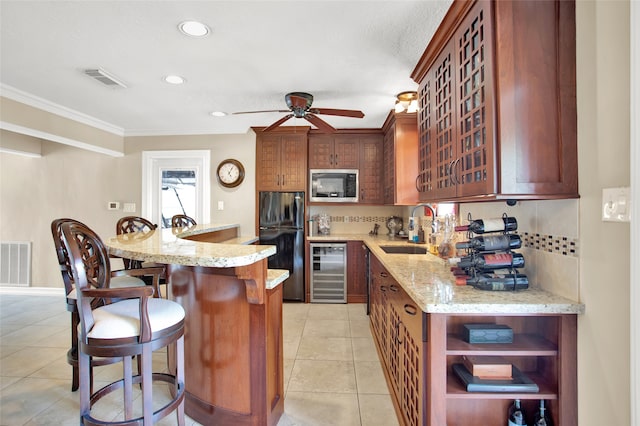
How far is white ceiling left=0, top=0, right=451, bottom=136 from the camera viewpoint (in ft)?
5.79

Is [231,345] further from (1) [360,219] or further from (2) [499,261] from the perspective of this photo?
(1) [360,219]

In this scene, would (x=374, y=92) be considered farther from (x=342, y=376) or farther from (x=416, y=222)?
(x=342, y=376)

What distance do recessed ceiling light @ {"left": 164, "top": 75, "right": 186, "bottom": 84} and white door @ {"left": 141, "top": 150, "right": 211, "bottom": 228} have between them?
1868 mm

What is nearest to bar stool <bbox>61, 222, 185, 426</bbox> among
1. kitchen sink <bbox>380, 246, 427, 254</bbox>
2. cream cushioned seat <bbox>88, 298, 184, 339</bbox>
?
cream cushioned seat <bbox>88, 298, 184, 339</bbox>

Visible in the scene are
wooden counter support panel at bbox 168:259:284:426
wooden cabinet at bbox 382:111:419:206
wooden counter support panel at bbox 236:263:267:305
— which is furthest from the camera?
wooden cabinet at bbox 382:111:419:206

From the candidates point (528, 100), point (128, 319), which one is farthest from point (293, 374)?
point (528, 100)

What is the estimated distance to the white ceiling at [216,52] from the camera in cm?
176

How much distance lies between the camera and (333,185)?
429 centimetres

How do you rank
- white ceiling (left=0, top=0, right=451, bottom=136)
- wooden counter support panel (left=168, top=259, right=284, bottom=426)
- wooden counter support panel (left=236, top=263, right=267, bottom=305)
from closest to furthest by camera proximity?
1. wooden counter support panel (left=236, top=263, right=267, bottom=305)
2. wooden counter support panel (left=168, top=259, right=284, bottom=426)
3. white ceiling (left=0, top=0, right=451, bottom=136)

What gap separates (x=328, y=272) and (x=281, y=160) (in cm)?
168

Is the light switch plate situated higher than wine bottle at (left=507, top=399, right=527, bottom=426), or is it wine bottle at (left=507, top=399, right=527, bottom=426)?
the light switch plate

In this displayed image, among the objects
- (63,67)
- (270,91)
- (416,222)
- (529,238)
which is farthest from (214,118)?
(529,238)

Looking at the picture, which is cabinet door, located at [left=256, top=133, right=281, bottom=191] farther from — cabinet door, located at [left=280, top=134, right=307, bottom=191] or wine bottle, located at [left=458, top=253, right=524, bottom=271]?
wine bottle, located at [left=458, top=253, right=524, bottom=271]

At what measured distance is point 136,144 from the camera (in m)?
4.52
